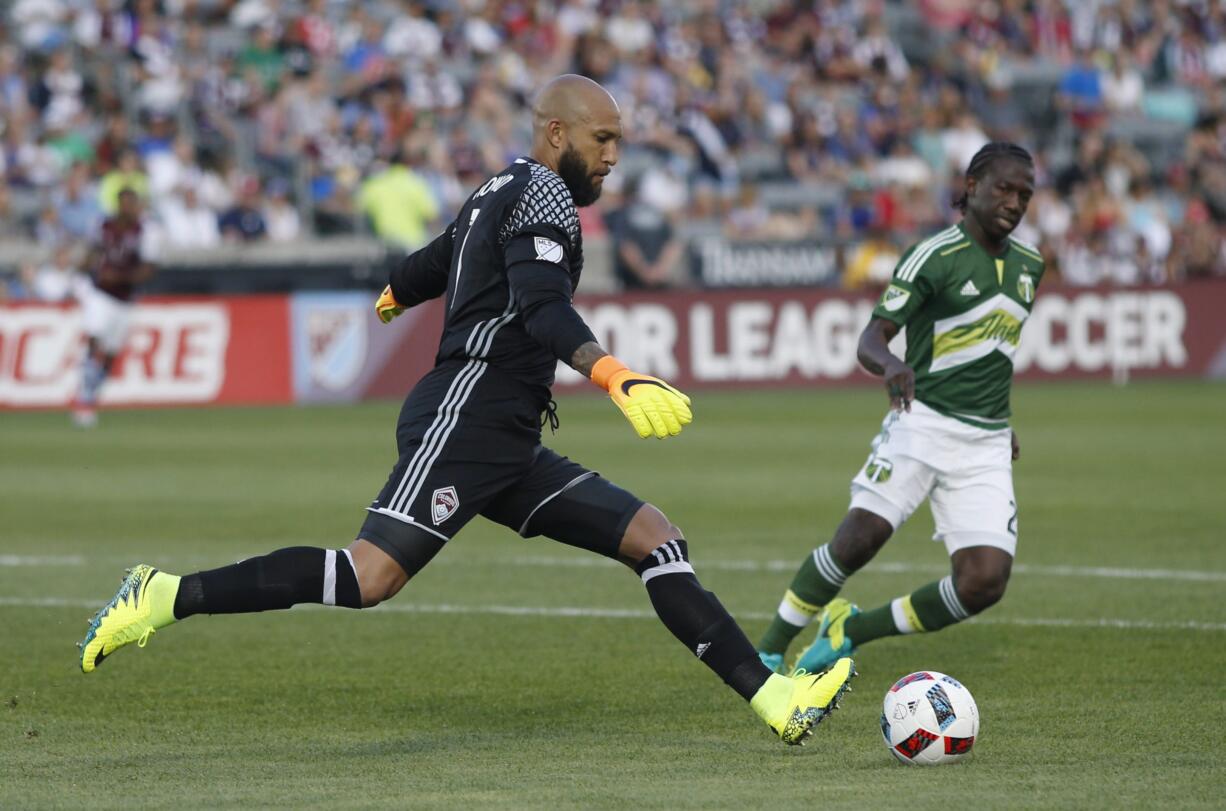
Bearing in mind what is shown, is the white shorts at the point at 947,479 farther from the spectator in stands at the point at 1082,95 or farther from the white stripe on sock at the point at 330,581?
the spectator in stands at the point at 1082,95

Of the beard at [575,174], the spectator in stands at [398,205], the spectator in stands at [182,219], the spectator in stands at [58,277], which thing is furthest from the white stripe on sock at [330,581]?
the spectator in stands at [182,219]

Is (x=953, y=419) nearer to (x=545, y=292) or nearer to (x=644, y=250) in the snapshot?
(x=545, y=292)

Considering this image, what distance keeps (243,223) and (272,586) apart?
18.9 m

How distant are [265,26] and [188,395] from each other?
6451 millimetres

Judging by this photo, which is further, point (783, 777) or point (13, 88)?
point (13, 88)

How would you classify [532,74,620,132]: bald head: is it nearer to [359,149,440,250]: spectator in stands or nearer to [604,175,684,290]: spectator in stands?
[359,149,440,250]: spectator in stands

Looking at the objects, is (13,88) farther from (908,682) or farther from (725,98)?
(908,682)

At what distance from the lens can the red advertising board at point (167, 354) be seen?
22.4 metres

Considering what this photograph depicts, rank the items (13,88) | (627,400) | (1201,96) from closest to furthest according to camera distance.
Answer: (627,400)
(13,88)
(1201,96)

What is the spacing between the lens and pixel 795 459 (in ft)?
57.3

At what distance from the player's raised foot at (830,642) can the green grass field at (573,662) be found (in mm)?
208

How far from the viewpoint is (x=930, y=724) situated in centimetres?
621

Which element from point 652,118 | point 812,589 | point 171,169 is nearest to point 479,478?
point 812,589

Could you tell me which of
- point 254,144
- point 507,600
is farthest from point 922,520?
point 254,144
